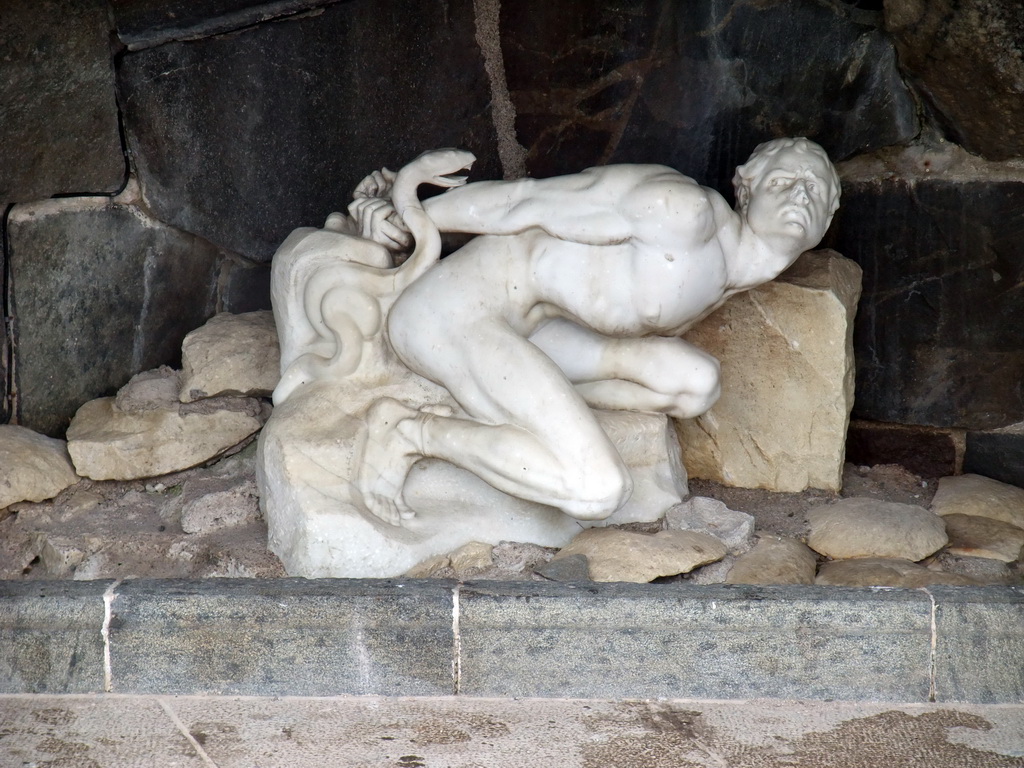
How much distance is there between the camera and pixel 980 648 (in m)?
2.76

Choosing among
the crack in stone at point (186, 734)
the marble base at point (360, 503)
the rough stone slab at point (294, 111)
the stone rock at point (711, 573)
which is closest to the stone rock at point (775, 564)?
the stone rock at point (711, 573)

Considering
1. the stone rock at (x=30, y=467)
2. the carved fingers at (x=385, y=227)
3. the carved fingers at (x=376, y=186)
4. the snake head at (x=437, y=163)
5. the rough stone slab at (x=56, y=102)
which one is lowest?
the stone rock at (x=30, y=467)

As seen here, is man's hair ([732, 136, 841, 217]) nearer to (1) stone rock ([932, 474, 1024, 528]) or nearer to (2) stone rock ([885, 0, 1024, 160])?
(2) stone rock ([885, 0, 1024, 160])

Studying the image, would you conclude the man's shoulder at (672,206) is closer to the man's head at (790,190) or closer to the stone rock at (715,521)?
the man's head at (790,190)

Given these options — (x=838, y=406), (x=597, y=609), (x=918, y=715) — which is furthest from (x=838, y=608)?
(x=838, y=406)

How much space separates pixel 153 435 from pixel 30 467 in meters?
0.35

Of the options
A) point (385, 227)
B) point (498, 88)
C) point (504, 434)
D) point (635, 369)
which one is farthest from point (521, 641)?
point (498, 88)

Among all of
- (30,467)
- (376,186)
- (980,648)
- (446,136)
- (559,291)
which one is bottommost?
(980,648)

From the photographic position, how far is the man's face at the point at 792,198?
10.5ft

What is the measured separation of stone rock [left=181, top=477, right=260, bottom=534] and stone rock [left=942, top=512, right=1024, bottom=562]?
1.90m

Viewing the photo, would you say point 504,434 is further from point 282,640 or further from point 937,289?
point 937,289

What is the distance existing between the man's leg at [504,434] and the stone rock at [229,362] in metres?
0.64

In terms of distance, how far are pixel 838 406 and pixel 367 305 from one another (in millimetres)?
1372

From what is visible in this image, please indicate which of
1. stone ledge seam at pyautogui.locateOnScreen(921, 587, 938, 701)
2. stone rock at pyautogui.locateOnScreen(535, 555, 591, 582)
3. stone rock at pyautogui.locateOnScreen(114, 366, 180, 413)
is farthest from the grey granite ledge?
stone rock at pyautogui.locateOnScreen(114, 366, 180, 413)
